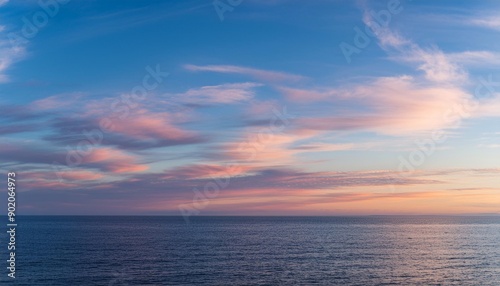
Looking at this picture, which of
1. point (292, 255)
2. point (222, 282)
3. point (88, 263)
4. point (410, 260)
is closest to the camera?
point (222, 282)

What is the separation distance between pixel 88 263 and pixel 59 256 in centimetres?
1693

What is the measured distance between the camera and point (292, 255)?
11800cm

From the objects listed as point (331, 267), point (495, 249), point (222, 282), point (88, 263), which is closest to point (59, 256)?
point (88, 263)

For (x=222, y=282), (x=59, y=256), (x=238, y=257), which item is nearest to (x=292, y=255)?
(x=238, y=257)

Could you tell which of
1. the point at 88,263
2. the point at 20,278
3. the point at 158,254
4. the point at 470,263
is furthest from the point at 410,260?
the point at 20,278

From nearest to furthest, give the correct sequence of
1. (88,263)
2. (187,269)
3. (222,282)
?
(222,282)
(187,269)
(88,263)

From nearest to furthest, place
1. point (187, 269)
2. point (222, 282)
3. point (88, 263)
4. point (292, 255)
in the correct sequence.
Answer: point (222, 282)
point (187, 269)
point (88, 263)
point (292, 255)

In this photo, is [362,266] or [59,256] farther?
[59,256]

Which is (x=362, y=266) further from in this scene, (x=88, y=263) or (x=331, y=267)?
(x=88, y=263)

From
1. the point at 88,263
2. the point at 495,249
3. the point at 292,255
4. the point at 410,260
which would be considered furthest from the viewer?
the point at 495,249

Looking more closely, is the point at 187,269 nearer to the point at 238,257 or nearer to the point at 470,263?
the point at 238,257

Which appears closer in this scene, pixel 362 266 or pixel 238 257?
pixel 362 266

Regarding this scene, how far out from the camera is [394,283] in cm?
8188

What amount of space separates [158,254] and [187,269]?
27088 mm
